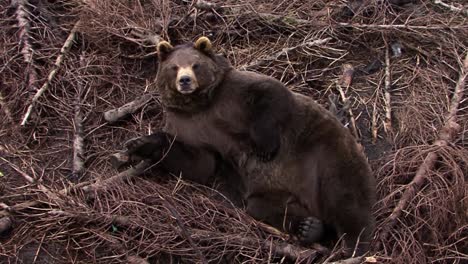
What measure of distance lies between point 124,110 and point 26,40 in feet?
4.33

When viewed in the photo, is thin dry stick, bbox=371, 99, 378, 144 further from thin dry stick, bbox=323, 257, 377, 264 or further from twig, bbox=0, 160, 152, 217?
twig, bbox=0, 160, 152, 217

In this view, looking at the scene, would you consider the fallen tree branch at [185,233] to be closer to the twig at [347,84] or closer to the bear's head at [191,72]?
the bear's head at [191,72]

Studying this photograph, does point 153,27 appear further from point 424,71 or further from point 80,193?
point 424,71

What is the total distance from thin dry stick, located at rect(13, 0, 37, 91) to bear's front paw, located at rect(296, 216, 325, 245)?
273 centimetres

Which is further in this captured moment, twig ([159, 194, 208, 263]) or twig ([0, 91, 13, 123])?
twig ([0, 91, 13, 123])

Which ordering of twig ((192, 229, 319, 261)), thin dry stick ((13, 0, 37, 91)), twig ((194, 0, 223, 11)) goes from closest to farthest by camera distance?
twig ((192, 229, 319, 261)), thin dry stick ((13, 0, 37, 91)), twig ((194, 0, 223, 11))

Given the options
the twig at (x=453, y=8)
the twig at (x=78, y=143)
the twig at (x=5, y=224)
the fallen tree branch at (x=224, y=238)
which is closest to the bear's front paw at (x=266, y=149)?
the fallen tree branch at (x=224, y=238)

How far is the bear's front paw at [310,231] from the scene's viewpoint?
4684 mm

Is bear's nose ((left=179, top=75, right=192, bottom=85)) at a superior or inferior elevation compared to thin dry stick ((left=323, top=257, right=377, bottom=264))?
A: superior

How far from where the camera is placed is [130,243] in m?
4.71

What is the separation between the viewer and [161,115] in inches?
231

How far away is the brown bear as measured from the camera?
4738 millimetres

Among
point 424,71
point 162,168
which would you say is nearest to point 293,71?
point 424,71

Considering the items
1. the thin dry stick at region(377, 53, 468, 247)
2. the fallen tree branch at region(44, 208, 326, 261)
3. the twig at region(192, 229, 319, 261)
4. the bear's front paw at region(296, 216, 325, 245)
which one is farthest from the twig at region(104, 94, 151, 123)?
the thin dry stick at region(377, 53, 468, 247)
